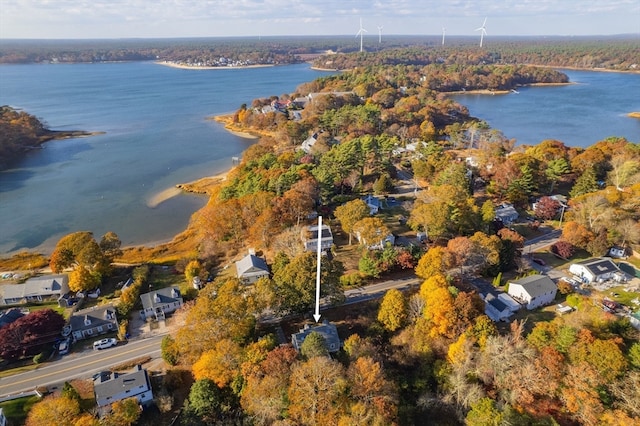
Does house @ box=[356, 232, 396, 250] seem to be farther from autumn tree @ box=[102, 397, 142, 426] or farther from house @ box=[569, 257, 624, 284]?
autumn tree @ box=[102, 397, 142, 426]

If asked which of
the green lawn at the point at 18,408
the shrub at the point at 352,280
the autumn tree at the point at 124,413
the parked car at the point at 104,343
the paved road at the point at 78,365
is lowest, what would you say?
the green lawn at the point at 18,408

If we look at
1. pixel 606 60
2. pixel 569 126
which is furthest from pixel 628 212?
pixel 606 60

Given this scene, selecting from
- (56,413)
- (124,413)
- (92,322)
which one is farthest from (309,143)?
(56,413)

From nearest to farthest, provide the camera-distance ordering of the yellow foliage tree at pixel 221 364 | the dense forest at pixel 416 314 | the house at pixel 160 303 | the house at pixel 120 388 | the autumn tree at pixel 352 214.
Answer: the dense forest at pixel 416 314
the house at pixel 120 388
the yellow foliage tree at pixel 221 364
the house at pixel 160 303
the autumn tree at pixel 352 214

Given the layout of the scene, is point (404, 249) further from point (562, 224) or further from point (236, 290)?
point (562, 224)

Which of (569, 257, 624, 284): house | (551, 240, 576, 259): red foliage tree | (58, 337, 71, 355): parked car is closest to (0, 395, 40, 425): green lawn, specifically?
(58, 337, 71, 355): parked car

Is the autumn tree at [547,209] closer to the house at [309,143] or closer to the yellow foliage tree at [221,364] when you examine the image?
the yellow foliage tree at [221,364]

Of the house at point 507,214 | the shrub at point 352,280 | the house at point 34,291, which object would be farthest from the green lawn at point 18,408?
the house at point 507,214
